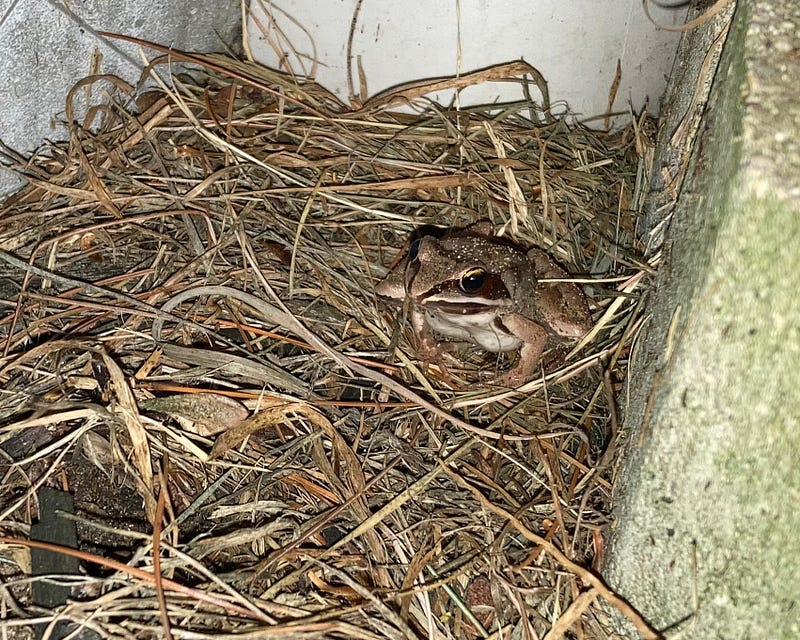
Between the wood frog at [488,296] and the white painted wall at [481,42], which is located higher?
the white painted wall at [481,42]

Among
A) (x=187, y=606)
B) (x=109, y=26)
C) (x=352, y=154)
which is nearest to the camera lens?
(x=187, y=606)

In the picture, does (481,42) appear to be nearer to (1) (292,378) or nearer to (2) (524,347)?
(2) (524,347)

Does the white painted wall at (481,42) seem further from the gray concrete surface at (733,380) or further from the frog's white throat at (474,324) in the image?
the gray concrete surface at (733,380)

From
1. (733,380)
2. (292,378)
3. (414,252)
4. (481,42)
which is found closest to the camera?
(733,380)

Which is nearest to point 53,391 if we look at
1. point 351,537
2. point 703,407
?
point 351,537

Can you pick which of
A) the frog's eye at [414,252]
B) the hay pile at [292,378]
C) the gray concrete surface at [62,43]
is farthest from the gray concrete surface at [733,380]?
the gray concrete surface at [62,43]

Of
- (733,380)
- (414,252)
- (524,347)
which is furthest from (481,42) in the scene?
(733,380)

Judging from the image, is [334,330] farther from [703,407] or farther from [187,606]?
[703,407]
